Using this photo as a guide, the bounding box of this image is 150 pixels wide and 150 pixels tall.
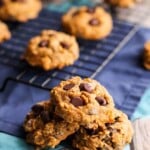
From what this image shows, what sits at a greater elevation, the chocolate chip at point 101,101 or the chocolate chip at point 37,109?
the chocolate chip at point 101,101

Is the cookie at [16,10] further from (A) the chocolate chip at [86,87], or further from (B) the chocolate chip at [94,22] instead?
(A) the chocolate chip at [86,87]

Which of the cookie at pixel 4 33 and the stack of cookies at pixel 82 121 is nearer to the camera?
the stack of cookies at pixel 82 121

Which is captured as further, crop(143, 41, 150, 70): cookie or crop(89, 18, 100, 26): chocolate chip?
crop(89, 18, 100, 26): chocolate chip

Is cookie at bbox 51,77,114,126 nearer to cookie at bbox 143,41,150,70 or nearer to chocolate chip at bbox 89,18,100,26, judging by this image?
cookie at bbox 143,41,150,70

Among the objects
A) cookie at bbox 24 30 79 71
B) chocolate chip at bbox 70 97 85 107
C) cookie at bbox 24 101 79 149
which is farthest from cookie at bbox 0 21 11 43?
chocolate chip at bbox 70 97 85 107

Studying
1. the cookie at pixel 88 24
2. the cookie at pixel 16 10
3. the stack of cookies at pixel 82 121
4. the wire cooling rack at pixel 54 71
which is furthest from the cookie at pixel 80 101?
the cookie at pixel 16 10

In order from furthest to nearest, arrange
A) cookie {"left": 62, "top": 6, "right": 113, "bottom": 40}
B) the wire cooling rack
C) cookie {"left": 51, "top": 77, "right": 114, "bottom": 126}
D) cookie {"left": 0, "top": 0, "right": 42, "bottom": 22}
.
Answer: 1. cookie {"left": 0, "top": 0, "right": 42, "bottom": 22}
2. cookie {"left": 62, "top": 6, "right": 113, "bottom": 40}
3. the wire cooling rack
4. cookie {"left": 51, "top": 77, "right": 114, "bottom": 126}
